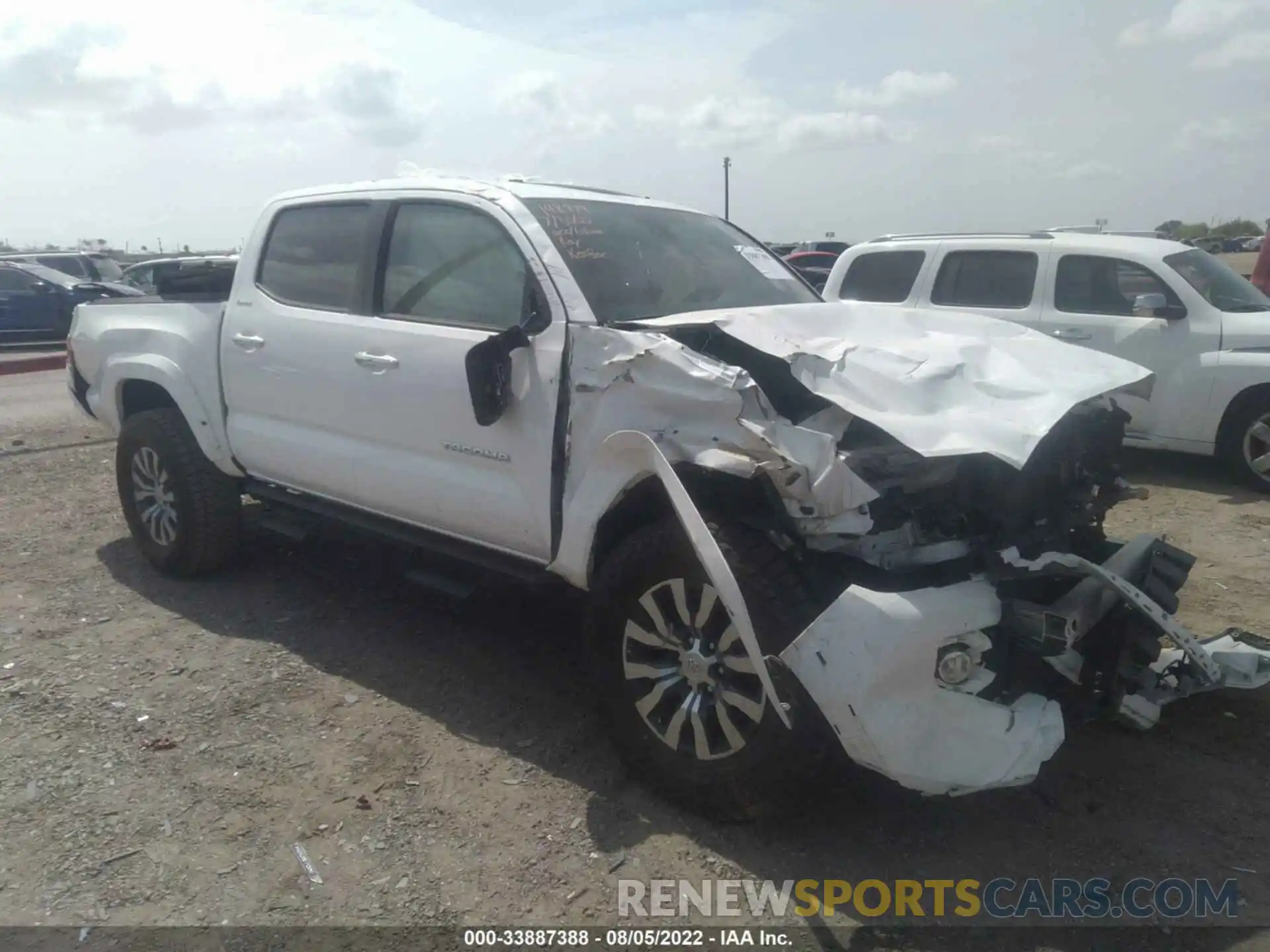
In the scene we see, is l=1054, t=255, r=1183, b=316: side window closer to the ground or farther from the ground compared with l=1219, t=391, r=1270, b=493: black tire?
farther from the ground

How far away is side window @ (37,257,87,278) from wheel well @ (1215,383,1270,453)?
20.0m

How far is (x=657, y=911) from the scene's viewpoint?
108 inches

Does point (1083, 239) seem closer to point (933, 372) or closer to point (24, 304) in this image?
point (933, 372)

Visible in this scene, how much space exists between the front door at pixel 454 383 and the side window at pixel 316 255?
21 centimetres

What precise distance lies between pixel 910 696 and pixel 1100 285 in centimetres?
599

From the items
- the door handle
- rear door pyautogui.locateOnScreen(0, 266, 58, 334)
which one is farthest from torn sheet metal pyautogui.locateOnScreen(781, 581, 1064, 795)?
rear door pyautogui.locateOnScreen(0, 266, 58, 334)

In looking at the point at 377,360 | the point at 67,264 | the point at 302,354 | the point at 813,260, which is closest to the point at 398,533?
the point at 377,360

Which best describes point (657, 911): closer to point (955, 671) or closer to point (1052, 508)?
point (955, 671)

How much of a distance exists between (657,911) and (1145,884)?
136 cm

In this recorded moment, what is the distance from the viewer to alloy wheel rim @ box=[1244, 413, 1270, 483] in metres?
6.90

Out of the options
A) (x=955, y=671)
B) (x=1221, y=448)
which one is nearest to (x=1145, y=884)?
(x=955, y=671)

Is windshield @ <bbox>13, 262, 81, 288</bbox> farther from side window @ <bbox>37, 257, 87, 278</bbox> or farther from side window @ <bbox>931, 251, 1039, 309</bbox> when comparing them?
side window @ <bbox>931, 251, 1039, 309</bbox>

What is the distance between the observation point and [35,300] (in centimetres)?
1762

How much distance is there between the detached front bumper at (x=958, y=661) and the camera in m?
2.61
